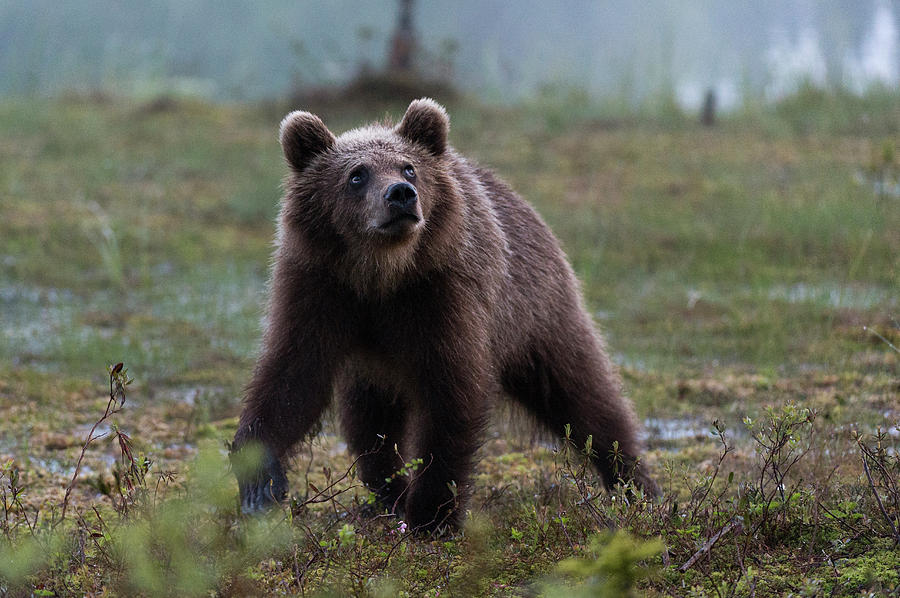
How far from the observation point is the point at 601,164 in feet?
44.1

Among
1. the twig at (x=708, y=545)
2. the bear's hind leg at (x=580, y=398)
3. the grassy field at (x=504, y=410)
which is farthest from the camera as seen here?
the bear's hind leg at (x=580, y=398)

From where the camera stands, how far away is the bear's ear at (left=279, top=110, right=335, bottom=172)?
4.63 metres

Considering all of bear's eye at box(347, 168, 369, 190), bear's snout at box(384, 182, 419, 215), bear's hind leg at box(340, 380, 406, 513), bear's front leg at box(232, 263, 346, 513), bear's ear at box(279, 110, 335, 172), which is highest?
bear's ear at box(279, 110, 335, 172)

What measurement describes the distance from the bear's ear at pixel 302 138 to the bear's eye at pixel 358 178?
0.34 metres

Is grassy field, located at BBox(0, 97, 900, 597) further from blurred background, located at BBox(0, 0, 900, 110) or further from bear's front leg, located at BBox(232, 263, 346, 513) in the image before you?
blurred background, located at BBox(0, 0, 900, 110)

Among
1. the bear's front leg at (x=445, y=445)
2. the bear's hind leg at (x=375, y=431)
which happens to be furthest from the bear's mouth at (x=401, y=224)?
the bear's hind leg at (x=375, y=431)

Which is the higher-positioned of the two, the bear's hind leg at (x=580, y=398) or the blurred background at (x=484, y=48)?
the blurred background at (x=484, y=48)

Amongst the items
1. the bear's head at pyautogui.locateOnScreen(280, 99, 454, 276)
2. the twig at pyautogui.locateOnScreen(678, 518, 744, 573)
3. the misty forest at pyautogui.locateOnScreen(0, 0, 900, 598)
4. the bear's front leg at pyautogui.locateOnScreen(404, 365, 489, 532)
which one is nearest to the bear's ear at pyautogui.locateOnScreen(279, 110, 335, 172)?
the bear's head at pyautogui.locateOnScreen(280, 99, 454, 276)

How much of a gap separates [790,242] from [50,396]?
7002 mm

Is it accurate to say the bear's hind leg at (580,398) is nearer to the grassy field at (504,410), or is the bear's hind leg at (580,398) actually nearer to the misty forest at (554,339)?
the misty forest at (554,339)

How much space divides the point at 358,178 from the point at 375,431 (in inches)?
51.4

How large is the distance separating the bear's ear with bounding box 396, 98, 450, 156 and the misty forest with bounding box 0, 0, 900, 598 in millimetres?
352

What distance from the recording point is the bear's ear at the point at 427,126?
475cm

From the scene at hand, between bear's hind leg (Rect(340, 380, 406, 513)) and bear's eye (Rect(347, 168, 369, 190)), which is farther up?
bear's eye (Rect(347, 168, 369, 190))
